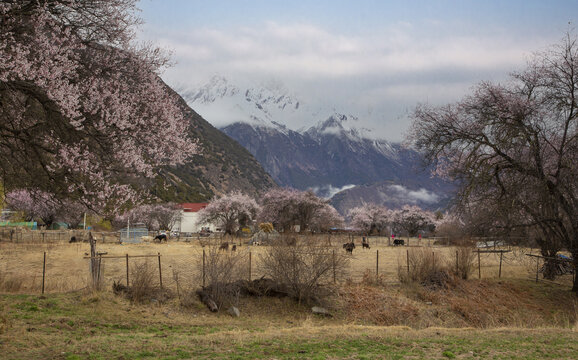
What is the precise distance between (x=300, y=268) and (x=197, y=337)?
8.89 meters

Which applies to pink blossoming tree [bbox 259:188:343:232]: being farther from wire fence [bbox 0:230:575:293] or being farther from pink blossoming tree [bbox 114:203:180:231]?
wire fence [bbox 0:230:575:293]

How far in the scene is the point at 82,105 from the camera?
1109 cm

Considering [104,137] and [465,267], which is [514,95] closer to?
[465,267]

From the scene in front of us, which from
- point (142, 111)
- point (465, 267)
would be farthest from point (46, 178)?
point (465, 267)

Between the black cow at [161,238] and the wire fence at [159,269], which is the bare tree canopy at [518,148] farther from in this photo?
the black cow at [161,238]

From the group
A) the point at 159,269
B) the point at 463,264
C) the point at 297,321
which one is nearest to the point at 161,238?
the point at 159,269

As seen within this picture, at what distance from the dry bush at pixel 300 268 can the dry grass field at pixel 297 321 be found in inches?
21.0

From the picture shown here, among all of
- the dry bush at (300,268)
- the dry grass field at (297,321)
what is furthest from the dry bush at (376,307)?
the dry bush at (300,268)

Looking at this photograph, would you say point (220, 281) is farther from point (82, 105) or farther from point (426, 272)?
point (426, 272)

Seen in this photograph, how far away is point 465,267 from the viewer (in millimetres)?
26109

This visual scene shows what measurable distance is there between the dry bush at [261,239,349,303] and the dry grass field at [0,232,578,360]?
534mm

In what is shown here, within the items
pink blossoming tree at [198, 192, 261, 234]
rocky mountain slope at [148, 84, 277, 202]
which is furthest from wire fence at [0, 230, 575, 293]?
rocky mountain slope at [148, 84, 277, 202]

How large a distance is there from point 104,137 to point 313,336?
749cm

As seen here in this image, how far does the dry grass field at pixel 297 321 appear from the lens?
1095 cm
